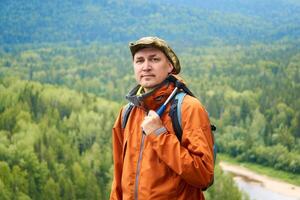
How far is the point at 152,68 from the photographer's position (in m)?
5.07

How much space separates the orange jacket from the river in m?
49.1

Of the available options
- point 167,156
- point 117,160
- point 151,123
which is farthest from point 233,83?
point 167,156

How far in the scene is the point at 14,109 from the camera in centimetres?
6322

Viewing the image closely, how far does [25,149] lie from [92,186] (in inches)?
390

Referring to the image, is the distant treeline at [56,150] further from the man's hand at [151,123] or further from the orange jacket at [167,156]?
the man's hand at [151,123]

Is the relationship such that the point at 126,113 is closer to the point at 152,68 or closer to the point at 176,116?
the point at 152,68

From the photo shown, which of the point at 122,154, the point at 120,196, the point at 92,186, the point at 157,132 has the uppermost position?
the point at 157,132

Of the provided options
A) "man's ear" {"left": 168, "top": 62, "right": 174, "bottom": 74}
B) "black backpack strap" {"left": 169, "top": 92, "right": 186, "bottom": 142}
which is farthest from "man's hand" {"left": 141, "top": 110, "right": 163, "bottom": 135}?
"man's ear" {"left": 168, "top": 62, "right": 174, "bottom": 74}

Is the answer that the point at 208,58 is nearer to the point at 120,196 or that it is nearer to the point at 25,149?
the point at 25,149

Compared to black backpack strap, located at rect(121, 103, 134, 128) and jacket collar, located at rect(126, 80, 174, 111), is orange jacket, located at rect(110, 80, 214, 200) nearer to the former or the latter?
jacket collar, located at rect(126, 80, 174, 111)

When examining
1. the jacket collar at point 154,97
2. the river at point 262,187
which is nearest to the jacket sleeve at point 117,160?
the jacket collar at point 154,97

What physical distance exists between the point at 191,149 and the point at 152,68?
96cm

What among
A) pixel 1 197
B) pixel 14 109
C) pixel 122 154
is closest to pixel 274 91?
pixel 14 109

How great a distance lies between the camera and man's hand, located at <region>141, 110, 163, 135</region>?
4691 millimetres
